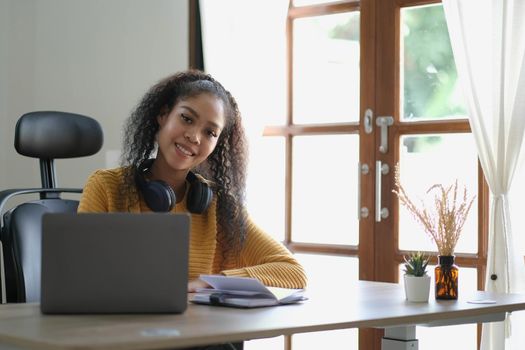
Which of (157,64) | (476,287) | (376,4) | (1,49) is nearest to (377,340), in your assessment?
(476,287)

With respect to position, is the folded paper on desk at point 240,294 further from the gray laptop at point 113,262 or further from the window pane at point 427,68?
the window pane at point 427,68

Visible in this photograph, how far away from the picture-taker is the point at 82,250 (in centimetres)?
183

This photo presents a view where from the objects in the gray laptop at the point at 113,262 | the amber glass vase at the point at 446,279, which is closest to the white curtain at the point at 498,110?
the amber glass vase at the point at 446,279

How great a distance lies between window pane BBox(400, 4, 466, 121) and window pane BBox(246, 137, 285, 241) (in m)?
0.76

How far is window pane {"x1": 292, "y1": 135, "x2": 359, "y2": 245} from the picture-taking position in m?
4.14

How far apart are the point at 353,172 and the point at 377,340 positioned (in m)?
0.76

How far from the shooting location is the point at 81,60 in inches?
172

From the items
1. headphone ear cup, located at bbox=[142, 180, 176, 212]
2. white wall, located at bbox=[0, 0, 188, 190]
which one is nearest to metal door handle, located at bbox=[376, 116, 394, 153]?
white wall, located at bbox=[0, 0, 188, 190]

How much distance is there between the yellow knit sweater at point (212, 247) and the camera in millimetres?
2430

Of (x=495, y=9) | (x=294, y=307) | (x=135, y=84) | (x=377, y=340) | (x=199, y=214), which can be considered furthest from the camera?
(x=135, y=84)

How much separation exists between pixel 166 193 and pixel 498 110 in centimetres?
159

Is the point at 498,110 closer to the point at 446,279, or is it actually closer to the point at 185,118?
the point at 446,279

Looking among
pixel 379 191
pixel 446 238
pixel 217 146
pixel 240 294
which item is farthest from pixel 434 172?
pixel 240 294

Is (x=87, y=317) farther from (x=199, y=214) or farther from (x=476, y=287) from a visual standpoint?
(x=476, y=287)
